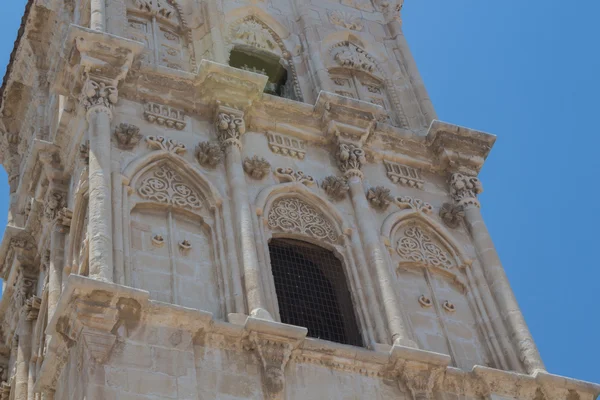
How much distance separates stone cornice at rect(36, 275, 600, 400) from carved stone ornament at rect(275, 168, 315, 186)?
377 centimetres

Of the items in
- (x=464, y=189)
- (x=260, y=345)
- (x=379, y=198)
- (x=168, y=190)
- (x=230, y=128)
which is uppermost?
(x=230, y=128)

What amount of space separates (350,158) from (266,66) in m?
3.91

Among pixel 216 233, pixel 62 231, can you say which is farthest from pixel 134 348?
pixel 62 231

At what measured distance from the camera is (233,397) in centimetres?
1591

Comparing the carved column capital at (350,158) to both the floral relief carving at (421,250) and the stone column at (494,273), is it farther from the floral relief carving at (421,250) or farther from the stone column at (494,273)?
the stone column at (494,273)

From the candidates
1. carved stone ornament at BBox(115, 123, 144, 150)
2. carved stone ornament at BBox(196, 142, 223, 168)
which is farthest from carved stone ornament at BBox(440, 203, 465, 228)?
carved stone ornament at BBox(115, 123, 144, 150)

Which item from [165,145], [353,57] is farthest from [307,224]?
[353,57]

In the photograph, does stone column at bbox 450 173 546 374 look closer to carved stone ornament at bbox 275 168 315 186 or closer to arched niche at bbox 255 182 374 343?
arched niche at bbox 255 182 374 343

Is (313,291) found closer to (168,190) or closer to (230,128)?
(168,190)

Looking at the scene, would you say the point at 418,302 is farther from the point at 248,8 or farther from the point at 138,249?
the point at 248,8

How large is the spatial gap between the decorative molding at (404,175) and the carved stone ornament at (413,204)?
43 cm

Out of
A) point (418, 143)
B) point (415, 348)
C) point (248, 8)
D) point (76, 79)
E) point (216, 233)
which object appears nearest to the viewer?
point (415, 348)

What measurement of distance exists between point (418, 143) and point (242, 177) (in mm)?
4110

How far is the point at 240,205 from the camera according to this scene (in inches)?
741
